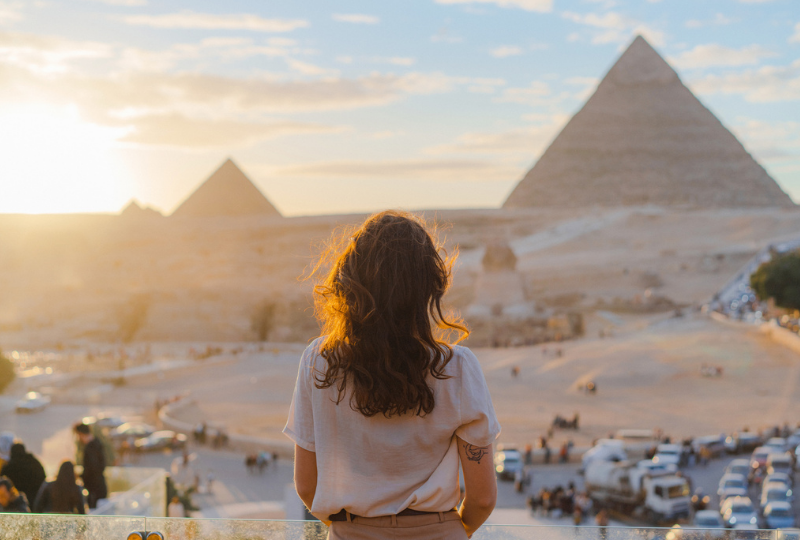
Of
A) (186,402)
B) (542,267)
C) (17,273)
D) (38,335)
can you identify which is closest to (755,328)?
(186,402)

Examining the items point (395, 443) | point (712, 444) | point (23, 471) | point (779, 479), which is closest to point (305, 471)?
point (395, 443)

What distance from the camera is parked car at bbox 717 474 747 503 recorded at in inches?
472

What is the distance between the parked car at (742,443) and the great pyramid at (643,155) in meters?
96.6

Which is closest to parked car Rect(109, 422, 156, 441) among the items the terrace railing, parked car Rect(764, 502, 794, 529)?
parked car Rect(764, 502, 794, 529)

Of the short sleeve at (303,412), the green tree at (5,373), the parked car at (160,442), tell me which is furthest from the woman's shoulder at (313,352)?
the green tree at (5,373)

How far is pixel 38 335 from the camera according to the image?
130ft

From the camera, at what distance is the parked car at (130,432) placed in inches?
677

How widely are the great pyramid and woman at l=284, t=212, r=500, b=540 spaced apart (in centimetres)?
11179

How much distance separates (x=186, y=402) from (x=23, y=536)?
20.1m

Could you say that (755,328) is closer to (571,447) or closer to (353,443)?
(571,447)

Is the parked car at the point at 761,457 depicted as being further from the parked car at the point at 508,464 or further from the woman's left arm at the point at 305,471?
the woman's left arm at the point at 305,471

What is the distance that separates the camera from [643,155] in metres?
117

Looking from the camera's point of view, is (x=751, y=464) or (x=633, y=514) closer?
(x=633, y=514)

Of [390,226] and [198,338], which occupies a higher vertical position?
[390,226]
